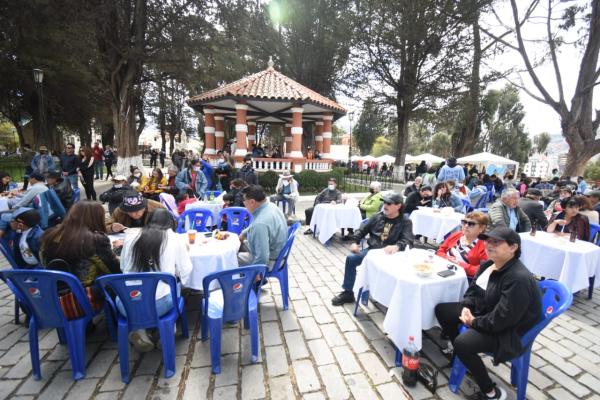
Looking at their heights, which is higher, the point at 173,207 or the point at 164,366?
the point at 173,207

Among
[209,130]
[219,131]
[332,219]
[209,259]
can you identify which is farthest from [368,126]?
[209,259]

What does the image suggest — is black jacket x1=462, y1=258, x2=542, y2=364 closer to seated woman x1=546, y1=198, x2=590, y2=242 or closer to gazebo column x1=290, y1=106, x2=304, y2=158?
seated woman x1=546, y1=198, x2=590, y2=242

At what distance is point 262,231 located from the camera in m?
3.23

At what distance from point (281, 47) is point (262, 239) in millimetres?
21927

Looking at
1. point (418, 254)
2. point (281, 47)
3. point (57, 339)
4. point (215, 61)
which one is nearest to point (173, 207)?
point (57, 339)

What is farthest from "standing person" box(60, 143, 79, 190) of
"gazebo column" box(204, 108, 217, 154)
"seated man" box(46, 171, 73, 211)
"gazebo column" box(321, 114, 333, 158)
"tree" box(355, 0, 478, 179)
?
"tree" box(355, 0, 478, 179)

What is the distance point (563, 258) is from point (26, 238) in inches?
274

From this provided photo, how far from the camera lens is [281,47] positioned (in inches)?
846

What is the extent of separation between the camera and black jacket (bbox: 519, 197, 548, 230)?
5.49 m

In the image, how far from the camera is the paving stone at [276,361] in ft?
8.73

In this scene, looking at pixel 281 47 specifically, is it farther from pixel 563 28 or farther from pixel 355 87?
pixel 563 28

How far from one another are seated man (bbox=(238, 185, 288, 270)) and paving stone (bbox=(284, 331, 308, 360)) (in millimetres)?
840

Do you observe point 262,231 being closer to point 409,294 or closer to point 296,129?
point 409,294

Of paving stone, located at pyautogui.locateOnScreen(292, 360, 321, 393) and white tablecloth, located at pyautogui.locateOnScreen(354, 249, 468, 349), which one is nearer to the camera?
paving stone, located at pyautogui.locateOnScreen(292, 360, 321, 393)
